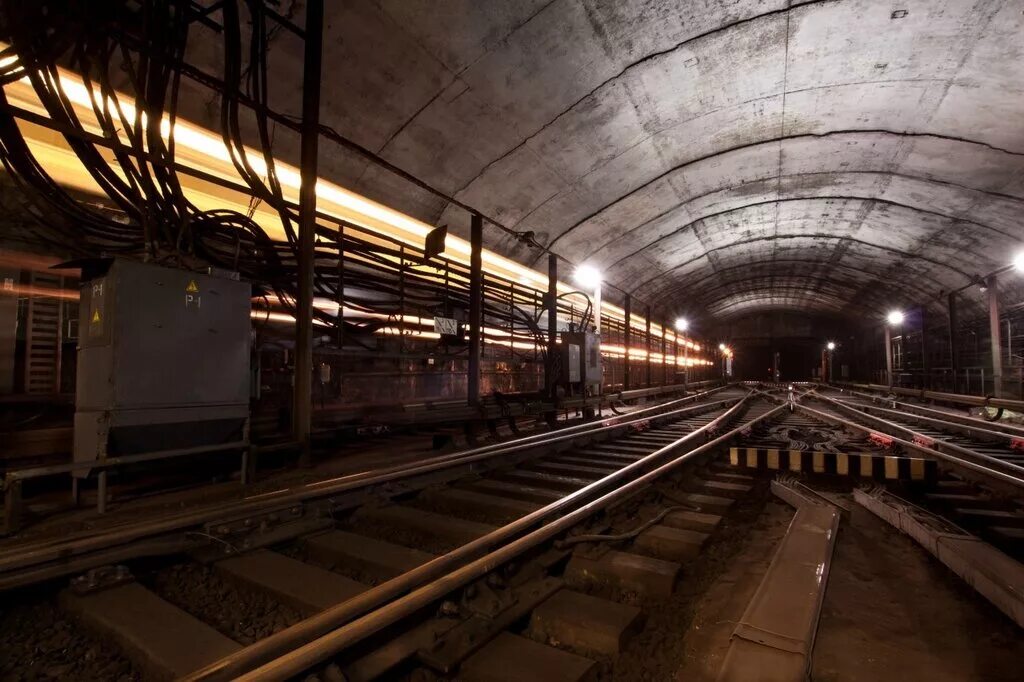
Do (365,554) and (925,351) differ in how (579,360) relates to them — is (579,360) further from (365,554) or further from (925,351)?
(925,351)

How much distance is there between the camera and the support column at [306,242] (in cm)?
555

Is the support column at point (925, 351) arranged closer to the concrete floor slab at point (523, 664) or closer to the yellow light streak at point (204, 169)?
the yellow light streak at point (204, 169)

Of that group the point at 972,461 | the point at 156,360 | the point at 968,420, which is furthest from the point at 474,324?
the point at 968,420

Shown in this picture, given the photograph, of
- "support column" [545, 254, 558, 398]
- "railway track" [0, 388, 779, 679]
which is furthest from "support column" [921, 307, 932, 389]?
"railway track" [0, 388, 779, 679]

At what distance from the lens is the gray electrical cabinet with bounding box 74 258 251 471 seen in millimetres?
4055

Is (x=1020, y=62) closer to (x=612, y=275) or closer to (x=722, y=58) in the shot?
(x=722, y=58)

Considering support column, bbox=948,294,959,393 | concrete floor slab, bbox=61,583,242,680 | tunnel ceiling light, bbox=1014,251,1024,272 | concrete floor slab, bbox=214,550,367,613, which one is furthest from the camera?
support column, bbox=948,294,959,393

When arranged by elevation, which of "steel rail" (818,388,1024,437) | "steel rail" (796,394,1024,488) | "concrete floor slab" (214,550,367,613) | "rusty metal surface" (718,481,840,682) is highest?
"steel rail" (818,388,1024,437)

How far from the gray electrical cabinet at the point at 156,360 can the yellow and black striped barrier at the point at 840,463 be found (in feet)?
20.3

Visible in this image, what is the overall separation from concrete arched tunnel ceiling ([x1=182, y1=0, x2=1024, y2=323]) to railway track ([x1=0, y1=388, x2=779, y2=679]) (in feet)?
16.4

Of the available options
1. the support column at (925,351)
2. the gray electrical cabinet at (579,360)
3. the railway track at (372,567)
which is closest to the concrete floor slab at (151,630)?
the railway track at (372,567)

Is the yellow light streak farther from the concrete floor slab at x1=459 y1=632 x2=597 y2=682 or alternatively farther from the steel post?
the steel post

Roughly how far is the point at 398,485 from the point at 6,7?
16.2 ft

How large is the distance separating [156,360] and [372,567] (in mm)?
2868
